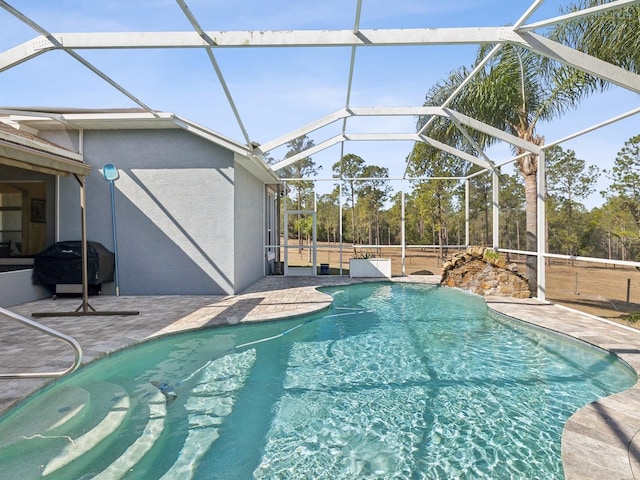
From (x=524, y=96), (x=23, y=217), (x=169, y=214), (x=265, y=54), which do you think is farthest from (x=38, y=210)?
(x=524, y=96)

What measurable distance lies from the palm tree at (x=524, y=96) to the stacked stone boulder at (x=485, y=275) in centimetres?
87

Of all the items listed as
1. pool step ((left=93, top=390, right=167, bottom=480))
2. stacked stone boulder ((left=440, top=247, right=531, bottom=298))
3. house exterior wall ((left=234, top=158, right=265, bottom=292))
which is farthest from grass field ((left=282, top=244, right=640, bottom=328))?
pool step ((left=93, top=390, right=167, bottom=480))

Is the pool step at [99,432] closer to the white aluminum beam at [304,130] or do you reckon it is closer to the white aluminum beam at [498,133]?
the white aluminum beam at [304,130]

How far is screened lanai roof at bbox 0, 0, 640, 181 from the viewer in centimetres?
451

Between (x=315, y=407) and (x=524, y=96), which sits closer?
(x=315, y=407)

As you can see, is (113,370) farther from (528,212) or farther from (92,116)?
(528,212)

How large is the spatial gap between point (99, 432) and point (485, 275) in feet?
28.8

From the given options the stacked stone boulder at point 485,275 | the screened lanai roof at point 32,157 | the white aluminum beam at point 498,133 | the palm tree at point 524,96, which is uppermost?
the palm tree at point 524,96

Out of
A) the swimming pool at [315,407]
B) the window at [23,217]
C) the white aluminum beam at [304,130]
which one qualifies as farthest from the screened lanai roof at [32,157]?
the swimming pool at [315,407]

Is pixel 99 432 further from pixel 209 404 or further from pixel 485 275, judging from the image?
pixel 485 275

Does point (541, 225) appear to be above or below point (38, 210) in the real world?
below

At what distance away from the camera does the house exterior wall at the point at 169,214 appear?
8.45 meters

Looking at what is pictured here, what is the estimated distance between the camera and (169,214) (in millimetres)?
8477

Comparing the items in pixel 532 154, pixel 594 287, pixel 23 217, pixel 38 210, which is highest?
pixel 532 154
